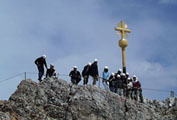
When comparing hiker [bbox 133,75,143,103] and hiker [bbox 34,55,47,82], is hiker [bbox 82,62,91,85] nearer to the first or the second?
hiker [bbox 34,55,47,82]

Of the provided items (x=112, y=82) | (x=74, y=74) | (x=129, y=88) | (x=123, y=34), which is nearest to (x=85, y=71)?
(x=74, y=74)

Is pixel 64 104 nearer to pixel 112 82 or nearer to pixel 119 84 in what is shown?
pixel 112 82

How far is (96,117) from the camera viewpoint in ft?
83.9

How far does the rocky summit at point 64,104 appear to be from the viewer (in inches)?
952

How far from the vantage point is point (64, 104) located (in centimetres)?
2525

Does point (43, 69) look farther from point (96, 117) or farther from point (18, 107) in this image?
point (96, 117)

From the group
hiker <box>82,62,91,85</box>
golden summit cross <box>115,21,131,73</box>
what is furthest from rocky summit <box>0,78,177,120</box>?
golden summit cross <box>115,21,131,73</box>

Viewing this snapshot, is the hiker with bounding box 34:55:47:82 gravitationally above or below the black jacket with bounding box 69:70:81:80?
above

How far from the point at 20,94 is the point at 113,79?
6.95 m

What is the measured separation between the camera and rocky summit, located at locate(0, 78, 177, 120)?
79.3 ft

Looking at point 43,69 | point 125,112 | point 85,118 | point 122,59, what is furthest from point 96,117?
point 122,59

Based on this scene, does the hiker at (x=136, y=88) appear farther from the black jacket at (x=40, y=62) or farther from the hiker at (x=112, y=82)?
the black jacket at (x=40, y=62)

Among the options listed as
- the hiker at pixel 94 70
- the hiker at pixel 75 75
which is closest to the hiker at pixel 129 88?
the hiker at pixel 94 70

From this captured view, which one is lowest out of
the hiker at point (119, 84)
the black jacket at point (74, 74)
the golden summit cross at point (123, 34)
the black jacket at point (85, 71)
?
the hiker at point (119, 84)
